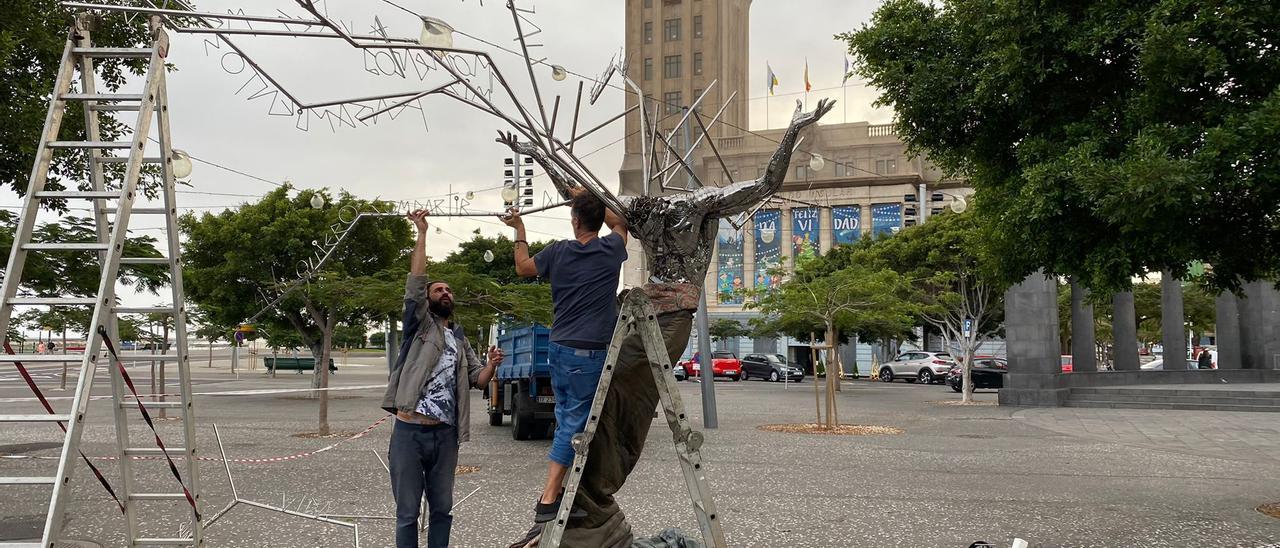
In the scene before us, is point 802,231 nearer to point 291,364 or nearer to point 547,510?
point 291,364

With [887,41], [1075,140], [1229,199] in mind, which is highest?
[887,41]

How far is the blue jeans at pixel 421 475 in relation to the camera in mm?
4625

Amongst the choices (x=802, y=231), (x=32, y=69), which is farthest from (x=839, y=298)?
(x=802, y=231)

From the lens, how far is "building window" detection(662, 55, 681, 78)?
7544 centimetres

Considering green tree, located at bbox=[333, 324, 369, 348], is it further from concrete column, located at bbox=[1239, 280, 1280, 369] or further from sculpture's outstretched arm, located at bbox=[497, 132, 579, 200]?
concrete column, located at bbox=[1239, 280, 1280, 369]

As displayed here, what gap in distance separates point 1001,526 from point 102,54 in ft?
21.9

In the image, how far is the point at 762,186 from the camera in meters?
4.48

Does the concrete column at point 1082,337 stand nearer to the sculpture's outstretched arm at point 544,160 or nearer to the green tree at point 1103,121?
the green tree at point 1103,121

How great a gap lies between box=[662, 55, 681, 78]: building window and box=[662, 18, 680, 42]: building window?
1.53 m

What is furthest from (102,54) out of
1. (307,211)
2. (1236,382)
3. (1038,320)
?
(1236,382)

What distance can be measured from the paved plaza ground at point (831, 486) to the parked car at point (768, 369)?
25403 millimetres

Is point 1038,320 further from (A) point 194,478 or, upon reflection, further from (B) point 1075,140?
(A) point 194,478

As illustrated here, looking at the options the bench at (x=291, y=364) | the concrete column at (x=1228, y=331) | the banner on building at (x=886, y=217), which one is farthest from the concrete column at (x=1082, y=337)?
the bench at (x=291, y=364)

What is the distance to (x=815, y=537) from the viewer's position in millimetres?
6711
